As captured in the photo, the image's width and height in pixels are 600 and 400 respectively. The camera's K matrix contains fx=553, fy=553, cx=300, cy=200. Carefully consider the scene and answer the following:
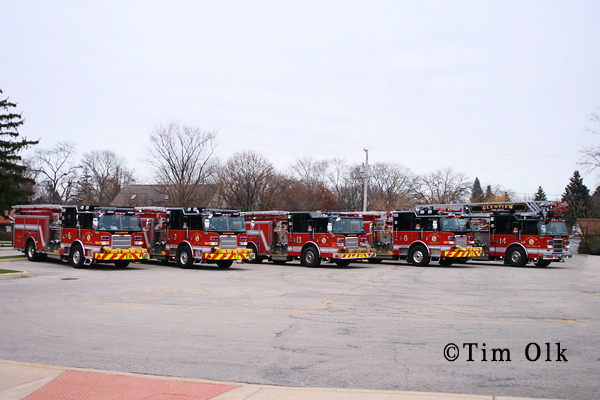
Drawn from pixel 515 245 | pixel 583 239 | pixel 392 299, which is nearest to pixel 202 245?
pixel 392 299

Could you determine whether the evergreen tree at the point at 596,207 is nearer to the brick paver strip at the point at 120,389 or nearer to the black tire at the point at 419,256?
the black tire at the point at 419,256

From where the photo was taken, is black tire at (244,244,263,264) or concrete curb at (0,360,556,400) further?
black tire at (244,244,263,264)

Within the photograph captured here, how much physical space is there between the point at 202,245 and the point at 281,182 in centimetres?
3939

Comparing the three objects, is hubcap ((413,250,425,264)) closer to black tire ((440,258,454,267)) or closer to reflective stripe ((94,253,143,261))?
black tire ((440,258,454,267))

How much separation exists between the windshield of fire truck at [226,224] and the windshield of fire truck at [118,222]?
11.4 feet

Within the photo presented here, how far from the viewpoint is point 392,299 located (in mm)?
15305

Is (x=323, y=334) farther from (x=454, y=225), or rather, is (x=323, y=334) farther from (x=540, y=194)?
(x=540, y=194)

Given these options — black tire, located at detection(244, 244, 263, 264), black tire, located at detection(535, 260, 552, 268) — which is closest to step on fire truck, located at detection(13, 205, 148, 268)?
black tire, located at detection(244, 244, 263, 264)

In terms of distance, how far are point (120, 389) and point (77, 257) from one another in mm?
20588

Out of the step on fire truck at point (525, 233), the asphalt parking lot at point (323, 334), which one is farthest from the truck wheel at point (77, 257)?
the step on fire truck at point (525, 233)

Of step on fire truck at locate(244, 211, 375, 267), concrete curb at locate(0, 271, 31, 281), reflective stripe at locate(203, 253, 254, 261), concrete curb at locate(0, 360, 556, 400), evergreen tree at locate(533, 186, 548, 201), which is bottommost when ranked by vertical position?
concrete curb at locate(0, 271, 31, 281)

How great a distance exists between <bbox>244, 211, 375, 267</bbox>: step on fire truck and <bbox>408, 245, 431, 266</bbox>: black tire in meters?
2.17

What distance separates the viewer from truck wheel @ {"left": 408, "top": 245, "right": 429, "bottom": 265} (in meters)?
30.7

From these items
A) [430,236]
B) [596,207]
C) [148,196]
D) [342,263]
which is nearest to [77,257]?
[342,263]
